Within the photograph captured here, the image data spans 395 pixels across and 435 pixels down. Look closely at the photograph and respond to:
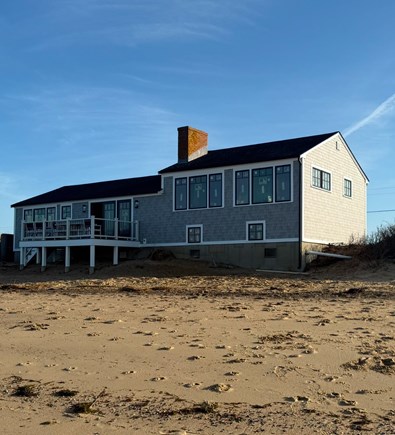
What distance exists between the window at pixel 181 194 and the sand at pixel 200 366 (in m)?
14.9

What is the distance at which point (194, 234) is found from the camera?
29750 millimetres

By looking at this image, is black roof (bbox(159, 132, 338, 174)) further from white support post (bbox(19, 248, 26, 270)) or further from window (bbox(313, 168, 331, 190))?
white support post (bbox(19, 248, 26, 270))

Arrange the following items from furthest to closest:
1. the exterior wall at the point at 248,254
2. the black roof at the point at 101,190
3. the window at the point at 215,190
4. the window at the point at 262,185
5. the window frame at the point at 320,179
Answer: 1. the black roof at the point at 101,190
2. the window at the point at 215,190
3. the window frame at the point at 320,179
4. the window at the point at 262,185
5. the exterior wall at the point at 248,254

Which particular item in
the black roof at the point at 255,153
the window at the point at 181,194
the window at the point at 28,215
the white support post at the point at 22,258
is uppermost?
the black roof at the point at 255,153

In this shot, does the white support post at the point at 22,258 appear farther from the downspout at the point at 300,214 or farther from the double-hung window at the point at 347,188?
the double-hung window at the point at 347,188

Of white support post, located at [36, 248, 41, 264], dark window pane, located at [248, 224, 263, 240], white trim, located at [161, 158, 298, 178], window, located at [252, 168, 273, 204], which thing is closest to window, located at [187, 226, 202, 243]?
white trim, located at [161, 158, 298, 178]

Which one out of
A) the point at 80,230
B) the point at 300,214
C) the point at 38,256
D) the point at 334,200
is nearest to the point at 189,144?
the point at 80,230

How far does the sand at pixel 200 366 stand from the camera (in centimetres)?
577

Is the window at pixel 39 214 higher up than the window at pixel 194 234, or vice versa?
the window at pixel 39 214

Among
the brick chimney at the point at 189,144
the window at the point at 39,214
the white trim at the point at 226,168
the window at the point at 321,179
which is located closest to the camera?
the white trim at the point at 226,168

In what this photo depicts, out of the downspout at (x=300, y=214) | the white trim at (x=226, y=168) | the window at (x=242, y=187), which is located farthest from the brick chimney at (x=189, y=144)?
the downspout at (x=300, y=214)

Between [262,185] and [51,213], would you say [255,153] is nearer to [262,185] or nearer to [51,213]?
[262,185]

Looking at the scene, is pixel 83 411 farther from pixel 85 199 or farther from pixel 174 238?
pixel 85 199

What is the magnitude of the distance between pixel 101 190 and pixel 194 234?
8.98 m
